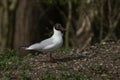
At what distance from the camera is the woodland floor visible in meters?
12.4

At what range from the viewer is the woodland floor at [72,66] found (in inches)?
486

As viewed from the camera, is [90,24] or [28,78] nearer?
[28,78]

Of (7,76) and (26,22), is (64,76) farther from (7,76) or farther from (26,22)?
(26,22)

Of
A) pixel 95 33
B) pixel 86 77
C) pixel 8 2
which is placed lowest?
pixel 86 77

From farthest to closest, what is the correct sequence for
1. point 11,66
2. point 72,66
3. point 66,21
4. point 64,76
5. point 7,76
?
1. point 66,21
2. point 11,66
3. point 72,66
4. point 7,76
5. point 64,76

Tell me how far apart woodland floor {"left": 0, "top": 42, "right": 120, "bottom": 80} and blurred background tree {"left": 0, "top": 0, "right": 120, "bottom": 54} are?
6.20 metres

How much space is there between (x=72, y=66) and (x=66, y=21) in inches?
407

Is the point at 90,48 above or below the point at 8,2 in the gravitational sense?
below

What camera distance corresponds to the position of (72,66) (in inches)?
514

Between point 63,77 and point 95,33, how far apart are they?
9.80 m

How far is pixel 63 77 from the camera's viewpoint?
482 inches

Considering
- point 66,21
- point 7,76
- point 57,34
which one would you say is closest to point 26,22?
point 66,21

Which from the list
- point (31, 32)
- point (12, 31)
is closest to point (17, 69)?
point (31, 32)

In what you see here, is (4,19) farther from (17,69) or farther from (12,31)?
(17,69)
